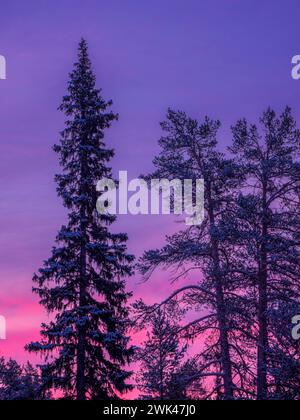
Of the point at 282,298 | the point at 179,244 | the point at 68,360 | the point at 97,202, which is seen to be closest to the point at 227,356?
the point at 282,298

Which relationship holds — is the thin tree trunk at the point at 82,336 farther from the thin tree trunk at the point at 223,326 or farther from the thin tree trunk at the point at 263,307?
the thin tree trunk at the point at 263,307

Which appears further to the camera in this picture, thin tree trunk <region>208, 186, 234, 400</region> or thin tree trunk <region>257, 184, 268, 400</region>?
thin tree trunk <region>208, 186, 234, 400</region>

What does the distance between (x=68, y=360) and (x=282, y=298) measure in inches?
323

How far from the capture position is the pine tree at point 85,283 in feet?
76.7

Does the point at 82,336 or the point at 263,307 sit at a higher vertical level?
the point at 263,307

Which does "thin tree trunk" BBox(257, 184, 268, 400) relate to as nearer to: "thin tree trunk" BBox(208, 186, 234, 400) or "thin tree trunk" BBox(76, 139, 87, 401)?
"thin tree trunk" BBox(208, 186, 234, 400)

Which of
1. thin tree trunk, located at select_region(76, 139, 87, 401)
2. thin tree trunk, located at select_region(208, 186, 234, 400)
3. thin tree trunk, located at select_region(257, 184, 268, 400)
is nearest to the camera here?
thin tree trunk, located at select_region(257, 184, 268, 400)

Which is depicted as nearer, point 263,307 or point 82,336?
point 263,307

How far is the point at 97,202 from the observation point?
2450 centimetres

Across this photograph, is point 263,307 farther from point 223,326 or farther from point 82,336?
point 82,336

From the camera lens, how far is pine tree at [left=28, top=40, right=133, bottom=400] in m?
23.4

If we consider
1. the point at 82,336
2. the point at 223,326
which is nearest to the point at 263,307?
the point at 223,326

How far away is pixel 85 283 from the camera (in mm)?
23875
